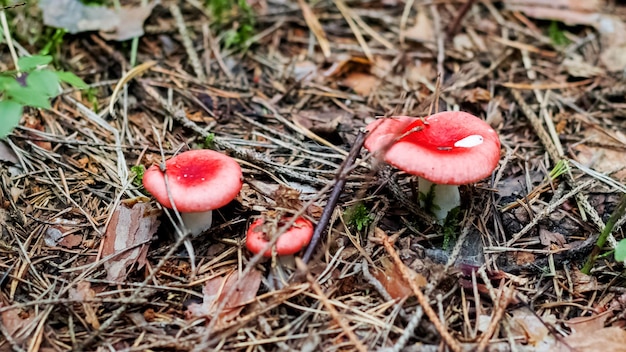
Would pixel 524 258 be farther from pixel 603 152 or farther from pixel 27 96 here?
pixel 27 96

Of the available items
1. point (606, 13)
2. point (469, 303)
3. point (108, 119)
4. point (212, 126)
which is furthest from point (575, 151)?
point (108, 119)

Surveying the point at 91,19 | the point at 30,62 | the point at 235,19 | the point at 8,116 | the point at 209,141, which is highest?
the point at 30,62

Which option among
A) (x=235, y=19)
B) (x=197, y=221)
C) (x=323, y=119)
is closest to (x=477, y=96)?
(x=323, y=119)

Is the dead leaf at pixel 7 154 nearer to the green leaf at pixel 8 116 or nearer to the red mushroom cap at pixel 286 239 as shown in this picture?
the green leaf at pixel 8 116

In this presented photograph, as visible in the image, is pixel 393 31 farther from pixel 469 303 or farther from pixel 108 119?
pixel 469 303

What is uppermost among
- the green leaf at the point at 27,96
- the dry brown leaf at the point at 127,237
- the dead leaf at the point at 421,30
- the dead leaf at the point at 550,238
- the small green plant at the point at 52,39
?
the green leaf at the point at 27,96

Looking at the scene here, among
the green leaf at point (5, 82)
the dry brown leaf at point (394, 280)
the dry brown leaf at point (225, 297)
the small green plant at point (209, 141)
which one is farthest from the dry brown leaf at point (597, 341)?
the green leaf at point (5, 82)

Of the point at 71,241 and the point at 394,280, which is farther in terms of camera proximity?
the point at 71,241
